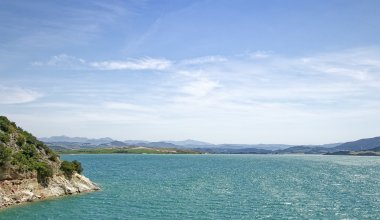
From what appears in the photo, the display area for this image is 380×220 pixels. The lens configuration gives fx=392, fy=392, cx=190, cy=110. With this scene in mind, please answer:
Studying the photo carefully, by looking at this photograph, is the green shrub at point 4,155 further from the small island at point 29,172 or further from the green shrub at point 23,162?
the green shrub at point 23,162

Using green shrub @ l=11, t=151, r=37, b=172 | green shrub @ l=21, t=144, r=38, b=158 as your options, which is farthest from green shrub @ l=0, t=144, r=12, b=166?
green shrub @ l=21, t=144, r=38, b=158

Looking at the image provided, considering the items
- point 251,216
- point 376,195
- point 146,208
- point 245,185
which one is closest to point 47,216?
point 146,208

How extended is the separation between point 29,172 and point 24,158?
481 cm

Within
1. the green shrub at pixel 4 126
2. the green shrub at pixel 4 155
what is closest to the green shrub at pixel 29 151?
the green shrub at pixel 4 126

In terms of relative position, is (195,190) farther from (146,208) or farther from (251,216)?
(251,216)

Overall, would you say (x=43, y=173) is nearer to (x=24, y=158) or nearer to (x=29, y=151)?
(x=24, y=158)

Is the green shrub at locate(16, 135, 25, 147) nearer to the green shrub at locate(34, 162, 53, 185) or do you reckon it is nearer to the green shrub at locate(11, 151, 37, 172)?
the green shrub at locate(11, 151, 37, 172)

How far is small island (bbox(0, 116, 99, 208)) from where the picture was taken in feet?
256

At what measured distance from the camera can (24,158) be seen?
86.6 m

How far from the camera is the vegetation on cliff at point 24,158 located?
80.0 m

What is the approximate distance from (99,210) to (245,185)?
51.4 meters

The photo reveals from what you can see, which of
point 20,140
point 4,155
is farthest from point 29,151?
point 4,155

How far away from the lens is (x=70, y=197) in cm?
8475

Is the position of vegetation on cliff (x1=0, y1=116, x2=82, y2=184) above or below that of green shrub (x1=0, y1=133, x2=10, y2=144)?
below
